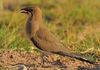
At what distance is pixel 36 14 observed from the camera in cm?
902

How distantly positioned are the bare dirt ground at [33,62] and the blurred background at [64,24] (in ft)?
1.14

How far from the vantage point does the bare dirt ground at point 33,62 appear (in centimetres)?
856

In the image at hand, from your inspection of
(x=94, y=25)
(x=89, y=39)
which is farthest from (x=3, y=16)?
(x=89, y=39)

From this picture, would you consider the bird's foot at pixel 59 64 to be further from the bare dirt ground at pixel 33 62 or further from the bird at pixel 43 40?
the bird at pixel 43 40

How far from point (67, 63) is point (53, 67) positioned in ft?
1.26

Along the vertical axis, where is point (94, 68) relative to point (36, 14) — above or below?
below

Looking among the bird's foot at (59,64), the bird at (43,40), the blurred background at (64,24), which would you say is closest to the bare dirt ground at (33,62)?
the bird's foot at (59,64)

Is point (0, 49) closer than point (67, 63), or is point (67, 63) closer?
point (67, 63)

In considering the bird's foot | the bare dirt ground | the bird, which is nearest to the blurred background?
the bare dirt ground

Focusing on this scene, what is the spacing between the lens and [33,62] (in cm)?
887

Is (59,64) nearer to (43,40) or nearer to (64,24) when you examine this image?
(43,40)

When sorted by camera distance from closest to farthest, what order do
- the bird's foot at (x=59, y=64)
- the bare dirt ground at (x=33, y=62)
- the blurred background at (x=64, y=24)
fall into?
the bare dirt ground at (x=33, y=62)
the bird's foot at (x=59, y=64)
the blurred background at (x=64, y=24)

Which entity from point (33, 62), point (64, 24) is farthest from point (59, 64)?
point (64, 24)

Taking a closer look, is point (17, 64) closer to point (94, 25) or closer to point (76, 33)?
point (76, 33)
